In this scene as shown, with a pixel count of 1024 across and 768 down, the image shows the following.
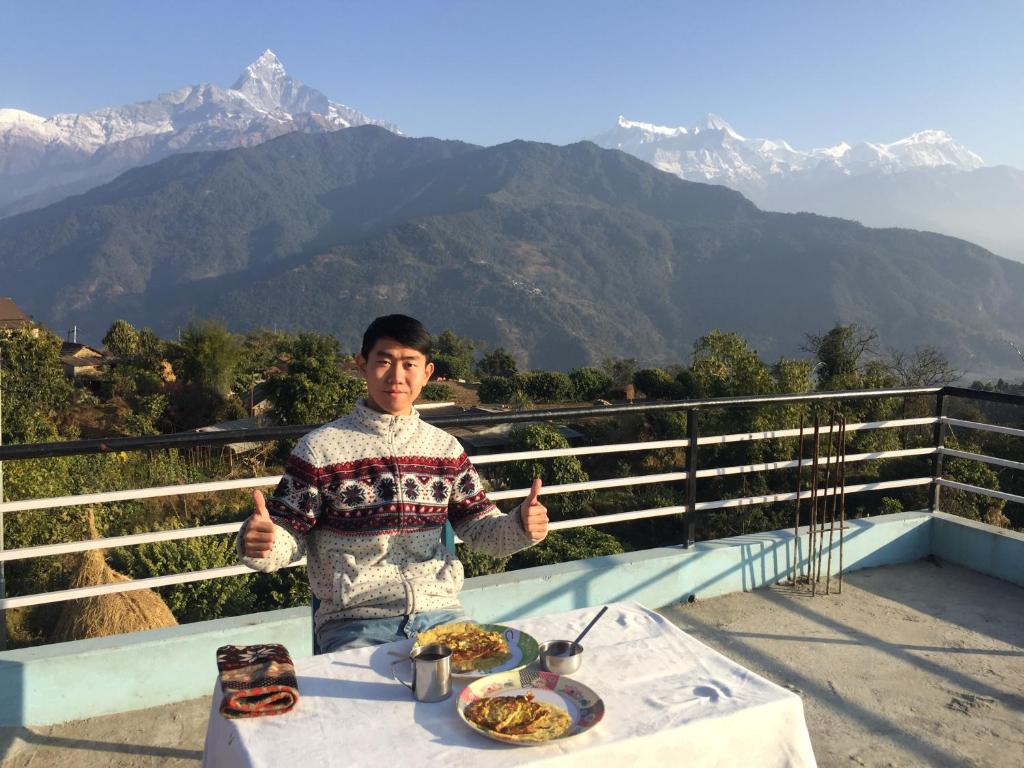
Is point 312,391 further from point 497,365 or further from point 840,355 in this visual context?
point 497,365

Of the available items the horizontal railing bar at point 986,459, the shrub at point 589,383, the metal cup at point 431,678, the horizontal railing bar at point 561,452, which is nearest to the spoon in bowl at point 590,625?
the metal cup at point 431,678

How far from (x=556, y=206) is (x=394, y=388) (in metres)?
194

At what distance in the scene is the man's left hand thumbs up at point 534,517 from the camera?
1.85 metres

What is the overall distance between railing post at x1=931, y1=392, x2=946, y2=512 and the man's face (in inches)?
→ 124

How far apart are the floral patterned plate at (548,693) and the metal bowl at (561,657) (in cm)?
3

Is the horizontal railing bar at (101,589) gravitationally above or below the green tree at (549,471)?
above

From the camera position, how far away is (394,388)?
196 centimetres

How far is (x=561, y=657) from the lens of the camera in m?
1.52

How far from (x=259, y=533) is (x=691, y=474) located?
2221 millimetres

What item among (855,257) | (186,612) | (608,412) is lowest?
(186,612)

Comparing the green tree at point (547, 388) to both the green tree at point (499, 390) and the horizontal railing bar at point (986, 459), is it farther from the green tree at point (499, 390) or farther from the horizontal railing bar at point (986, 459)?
the horizontal railing bar at point (986, 459)

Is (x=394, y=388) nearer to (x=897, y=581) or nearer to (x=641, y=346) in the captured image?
(x=897, y=581)

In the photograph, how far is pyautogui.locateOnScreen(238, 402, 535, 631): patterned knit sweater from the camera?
1884mm

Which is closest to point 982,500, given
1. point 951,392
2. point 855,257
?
point 951,392
